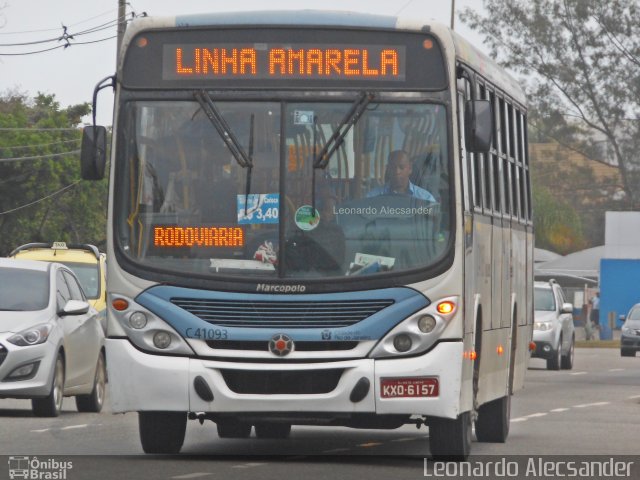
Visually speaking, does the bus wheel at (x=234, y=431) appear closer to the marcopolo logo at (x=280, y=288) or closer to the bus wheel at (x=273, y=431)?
the bus wheel at (x=273, y=431)

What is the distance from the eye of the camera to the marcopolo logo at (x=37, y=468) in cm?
1125

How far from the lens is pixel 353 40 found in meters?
12.5

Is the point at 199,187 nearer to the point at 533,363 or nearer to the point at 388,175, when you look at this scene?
the point at 388,175

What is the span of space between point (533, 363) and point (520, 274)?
71.6ft

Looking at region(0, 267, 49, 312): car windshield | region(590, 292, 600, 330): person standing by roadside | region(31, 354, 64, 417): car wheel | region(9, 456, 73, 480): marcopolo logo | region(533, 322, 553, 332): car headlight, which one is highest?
region(590, 292, 600, 330): person standing by roadside

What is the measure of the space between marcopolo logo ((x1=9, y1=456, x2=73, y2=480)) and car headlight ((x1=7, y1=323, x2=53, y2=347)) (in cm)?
460

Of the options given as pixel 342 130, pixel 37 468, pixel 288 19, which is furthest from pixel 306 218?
pixel 37 468

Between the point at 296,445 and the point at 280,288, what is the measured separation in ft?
9.42

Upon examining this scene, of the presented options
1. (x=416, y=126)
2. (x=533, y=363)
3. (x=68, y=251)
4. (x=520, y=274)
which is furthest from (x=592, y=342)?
(x=416, y=126)

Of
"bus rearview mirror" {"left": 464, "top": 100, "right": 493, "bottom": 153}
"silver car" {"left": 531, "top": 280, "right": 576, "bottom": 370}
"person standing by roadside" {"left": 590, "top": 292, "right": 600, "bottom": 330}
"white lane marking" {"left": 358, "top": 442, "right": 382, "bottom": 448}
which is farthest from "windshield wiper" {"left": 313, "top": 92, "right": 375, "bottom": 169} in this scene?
"person standing by roadside" {"left": 590, "top": 292, "right": 600, "bottom": 330}

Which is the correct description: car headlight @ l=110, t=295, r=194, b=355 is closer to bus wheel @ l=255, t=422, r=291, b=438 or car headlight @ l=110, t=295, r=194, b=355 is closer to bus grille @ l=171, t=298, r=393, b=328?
bus grille @ l=171, t=298, r=393, b=328

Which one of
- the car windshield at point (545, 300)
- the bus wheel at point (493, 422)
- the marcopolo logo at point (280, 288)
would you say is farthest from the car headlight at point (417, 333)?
the car windshield at point (545, 300)

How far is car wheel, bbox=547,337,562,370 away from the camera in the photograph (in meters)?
34.2

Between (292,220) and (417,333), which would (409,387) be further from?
(292,220)
